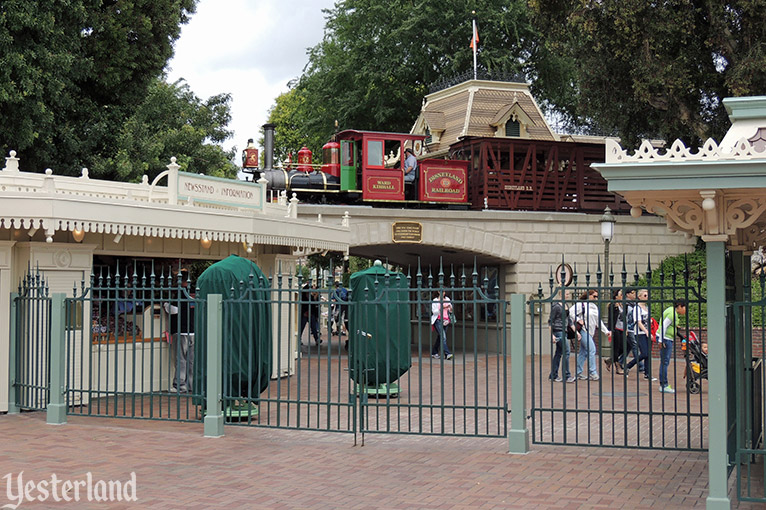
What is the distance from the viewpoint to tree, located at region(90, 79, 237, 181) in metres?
24.5

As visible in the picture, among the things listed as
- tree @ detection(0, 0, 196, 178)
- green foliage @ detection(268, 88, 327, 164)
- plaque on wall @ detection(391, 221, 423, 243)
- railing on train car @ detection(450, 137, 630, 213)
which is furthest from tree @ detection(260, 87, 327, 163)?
plaque on wall @ detection(391, 221, 423, 243)

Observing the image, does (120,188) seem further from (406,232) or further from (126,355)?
(406,232)

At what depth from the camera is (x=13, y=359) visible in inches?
473

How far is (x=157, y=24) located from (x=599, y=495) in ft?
67.3

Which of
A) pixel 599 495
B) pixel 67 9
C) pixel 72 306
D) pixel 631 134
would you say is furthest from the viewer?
pixel 631 134

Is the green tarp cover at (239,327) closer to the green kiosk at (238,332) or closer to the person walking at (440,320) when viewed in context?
the green kiosk at (238,332)

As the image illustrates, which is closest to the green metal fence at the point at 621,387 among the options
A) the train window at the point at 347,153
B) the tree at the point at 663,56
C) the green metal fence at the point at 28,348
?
the green metal fence at the point at 28,348

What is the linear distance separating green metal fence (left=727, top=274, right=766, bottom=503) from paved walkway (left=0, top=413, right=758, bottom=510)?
0.46 metres

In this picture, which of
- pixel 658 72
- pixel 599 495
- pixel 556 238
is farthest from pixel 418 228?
pixel 599 495

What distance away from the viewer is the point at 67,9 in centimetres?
2125

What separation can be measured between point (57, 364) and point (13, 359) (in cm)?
131

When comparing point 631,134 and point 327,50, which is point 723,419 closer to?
point 631,134

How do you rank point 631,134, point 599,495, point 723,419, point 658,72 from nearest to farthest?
point 723,419 < point 599,495 < point 658,72 < point 631,134
